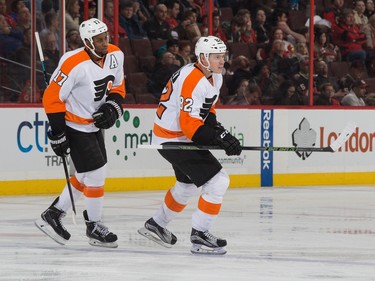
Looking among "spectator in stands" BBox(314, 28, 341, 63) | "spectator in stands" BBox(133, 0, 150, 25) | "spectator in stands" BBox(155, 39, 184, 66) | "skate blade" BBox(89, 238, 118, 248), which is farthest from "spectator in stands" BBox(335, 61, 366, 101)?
"skate blade" BBox(89, 238, 118, 248)

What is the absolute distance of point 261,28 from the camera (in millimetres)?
14836

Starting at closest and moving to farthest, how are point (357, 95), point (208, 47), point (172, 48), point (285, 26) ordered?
point (208, 47) < point (172, 48) < point (285, 26) < point (357, 95)

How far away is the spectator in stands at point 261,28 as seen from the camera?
581 inches

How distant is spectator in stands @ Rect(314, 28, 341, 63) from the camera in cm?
1517

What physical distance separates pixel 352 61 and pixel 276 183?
226cm

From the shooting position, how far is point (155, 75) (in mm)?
13578

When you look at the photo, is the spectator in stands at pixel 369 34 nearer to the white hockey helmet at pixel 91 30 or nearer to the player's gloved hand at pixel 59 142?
the white hockey helmet at pixel 91 30

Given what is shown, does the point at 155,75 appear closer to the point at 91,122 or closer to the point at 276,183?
the point at 276,183

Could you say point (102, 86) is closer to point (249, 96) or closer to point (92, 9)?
point (92, 9)

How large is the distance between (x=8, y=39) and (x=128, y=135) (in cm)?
174

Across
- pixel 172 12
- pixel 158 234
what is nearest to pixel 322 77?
pixel 172 12

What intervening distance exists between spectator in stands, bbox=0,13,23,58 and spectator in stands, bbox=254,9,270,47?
343cm

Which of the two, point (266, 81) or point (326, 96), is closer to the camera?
point (266, 81)

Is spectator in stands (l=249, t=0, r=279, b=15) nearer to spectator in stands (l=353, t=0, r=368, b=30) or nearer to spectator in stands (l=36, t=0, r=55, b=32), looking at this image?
spectator in stands (l=353, t=0, r=368, b=30)
